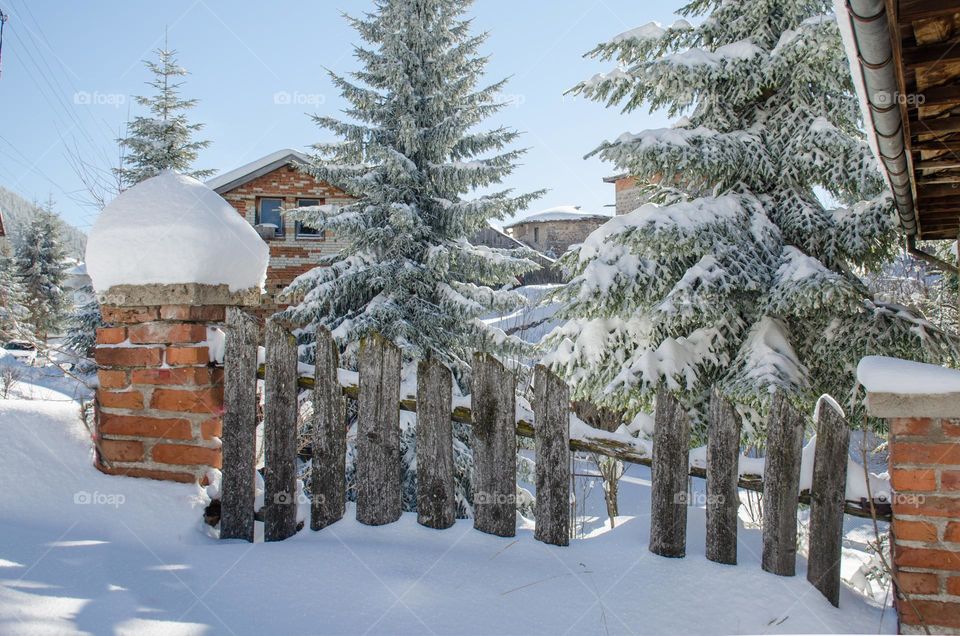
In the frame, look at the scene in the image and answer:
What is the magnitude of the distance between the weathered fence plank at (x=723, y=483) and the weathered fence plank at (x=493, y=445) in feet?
2.58

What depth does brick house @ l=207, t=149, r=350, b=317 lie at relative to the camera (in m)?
15.9

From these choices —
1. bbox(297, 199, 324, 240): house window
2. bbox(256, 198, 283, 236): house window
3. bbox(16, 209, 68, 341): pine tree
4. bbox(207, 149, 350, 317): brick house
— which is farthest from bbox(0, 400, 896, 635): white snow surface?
bbox(16, 209, 68, 341): pine tree

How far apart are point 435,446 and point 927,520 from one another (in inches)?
72.5

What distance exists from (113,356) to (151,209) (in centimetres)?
67

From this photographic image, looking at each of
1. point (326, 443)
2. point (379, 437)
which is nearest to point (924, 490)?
point (379, 437)

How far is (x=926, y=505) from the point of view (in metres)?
2.11

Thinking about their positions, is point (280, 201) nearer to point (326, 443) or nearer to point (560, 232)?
point (326, 443)

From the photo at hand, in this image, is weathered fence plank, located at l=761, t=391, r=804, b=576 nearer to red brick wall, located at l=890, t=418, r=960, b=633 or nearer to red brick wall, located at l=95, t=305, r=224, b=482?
red brick wall, located at l=890, t=418, r=960, b=633

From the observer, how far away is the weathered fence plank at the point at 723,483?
233 cm

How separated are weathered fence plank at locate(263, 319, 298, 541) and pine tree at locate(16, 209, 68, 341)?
33.0 metres

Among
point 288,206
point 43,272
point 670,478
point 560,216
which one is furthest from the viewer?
point 560,216

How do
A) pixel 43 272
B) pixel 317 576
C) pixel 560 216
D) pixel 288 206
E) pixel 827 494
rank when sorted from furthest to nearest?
1. pixel 560 216
2. pixel 43 272
3. pixel 288 206
4. pixel 827 494
5. pixel 317 576

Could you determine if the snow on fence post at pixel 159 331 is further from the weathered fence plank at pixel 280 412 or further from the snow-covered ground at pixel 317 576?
the weathered fence plank at pixel 280 412

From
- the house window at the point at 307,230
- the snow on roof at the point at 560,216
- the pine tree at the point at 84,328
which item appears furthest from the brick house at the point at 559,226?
the pine tree at the point at 84,328
